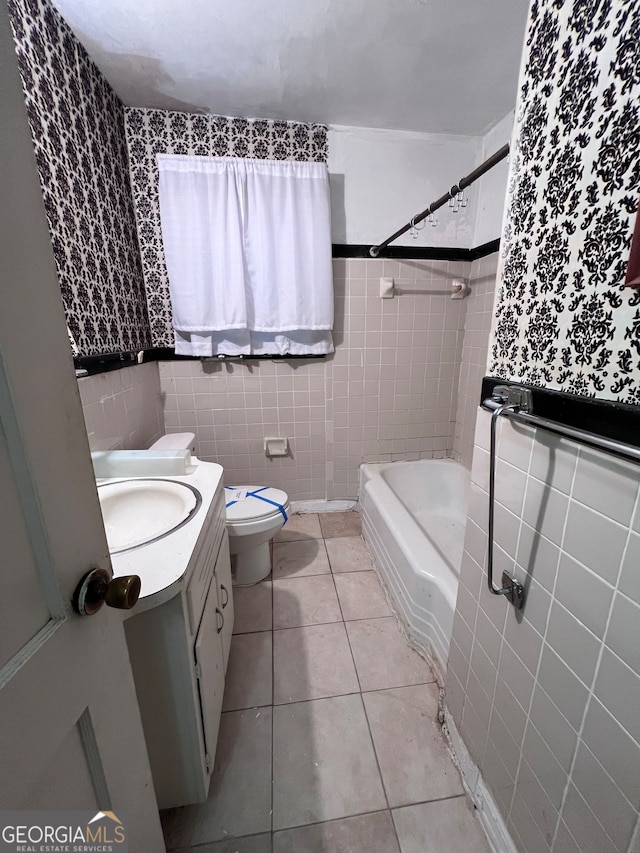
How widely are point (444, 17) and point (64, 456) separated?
5.84ft

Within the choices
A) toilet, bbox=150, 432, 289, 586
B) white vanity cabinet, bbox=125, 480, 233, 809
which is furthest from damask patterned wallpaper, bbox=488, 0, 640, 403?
toilet, bbox=150, 432, 289, 586

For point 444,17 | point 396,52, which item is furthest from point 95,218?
point 444,17

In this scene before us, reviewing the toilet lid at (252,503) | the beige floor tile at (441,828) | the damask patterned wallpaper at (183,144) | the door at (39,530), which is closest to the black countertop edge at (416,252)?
the damask patterned wallpaper at (183,144)

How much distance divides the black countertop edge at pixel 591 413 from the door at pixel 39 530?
0.75 meters

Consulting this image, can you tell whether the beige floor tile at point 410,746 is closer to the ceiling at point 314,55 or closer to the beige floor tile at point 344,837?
the beige floor tile at point 344,837

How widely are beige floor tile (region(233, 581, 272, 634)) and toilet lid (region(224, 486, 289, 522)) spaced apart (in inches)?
15.6

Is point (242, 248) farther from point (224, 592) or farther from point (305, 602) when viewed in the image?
point (305, 602)

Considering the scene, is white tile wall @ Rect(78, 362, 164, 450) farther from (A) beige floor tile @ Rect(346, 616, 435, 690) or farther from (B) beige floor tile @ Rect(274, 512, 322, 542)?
(A) beige floor tile @ Rect(346, 616, 435, 690)

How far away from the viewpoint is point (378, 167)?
1.82 meters

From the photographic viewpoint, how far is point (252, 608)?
1.56 meters

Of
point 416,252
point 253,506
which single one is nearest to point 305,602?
point 253,506

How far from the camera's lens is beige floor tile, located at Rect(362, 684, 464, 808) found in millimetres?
944

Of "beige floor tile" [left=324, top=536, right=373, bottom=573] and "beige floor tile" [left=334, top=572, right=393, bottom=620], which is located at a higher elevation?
"beige floor tile" [left=324, top=536, right=373, bottom=573]

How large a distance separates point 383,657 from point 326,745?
371mm
